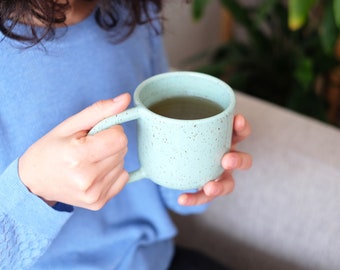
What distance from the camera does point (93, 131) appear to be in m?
0.42

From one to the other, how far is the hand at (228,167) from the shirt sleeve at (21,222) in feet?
0.54

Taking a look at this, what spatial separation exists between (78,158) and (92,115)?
0.04 m

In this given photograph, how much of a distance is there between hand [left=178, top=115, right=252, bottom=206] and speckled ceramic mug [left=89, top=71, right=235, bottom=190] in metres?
0.01

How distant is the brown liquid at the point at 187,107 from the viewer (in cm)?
50

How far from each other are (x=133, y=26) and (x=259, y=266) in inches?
19.0

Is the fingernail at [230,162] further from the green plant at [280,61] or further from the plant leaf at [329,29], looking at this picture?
the green plant at [280,61]

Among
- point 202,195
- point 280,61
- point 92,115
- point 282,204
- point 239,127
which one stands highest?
point 92,115

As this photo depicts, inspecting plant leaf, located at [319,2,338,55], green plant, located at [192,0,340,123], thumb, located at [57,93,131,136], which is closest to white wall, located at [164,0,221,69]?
green plant, located at [192,0,340,123]

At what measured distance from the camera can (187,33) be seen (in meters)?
1.59

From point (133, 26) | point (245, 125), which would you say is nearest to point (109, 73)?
point (133, 26)

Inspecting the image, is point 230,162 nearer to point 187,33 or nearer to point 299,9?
point 299,9

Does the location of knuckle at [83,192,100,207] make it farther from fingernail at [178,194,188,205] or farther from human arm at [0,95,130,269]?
fingernail at [178,194,188,205]

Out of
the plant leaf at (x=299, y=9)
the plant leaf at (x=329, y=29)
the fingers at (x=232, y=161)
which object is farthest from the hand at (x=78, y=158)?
the plant leaf at (x=329, y=29)

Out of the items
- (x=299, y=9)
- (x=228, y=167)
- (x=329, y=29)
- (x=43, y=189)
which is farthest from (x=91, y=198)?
(x=329, y=29)
